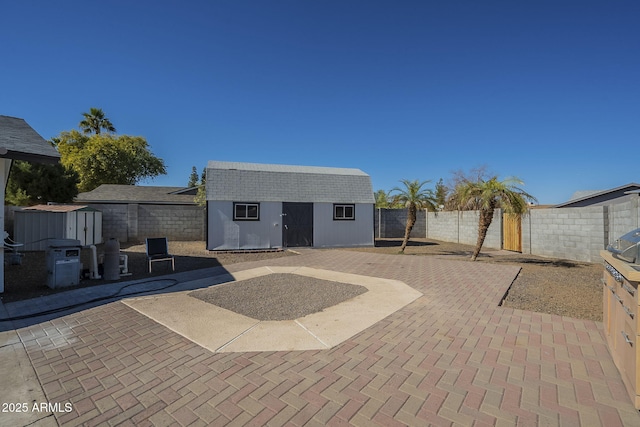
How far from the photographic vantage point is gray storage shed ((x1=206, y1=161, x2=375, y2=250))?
15.1 meters

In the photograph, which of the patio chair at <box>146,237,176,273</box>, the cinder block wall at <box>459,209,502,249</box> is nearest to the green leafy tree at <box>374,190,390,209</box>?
the cinder block wall at <box>459,209,502,249</box>

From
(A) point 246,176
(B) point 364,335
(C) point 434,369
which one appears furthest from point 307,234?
(C) point 434,369

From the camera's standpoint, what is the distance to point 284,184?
54.4 ft

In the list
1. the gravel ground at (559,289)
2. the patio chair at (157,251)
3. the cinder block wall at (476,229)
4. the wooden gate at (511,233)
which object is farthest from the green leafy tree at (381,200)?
the patio chair at (157,251)

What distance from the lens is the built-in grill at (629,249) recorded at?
2695 millimetres

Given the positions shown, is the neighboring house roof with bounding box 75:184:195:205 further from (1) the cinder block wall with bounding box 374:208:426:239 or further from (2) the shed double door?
(1) the cinder block wall with bounding box 374:208:426:239

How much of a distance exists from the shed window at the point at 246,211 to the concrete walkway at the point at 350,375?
10.3 metres

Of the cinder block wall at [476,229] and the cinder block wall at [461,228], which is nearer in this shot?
the cinder block wall at [476,229]

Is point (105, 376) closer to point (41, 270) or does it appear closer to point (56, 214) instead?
point (41, 270)

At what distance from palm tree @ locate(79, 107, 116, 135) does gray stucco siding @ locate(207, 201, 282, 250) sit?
31.0m

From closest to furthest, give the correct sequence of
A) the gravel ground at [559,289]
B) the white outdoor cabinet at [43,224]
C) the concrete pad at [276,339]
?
1. the concrete pad at [276,339]
2. the gravel ground at [559,289]
3. the white outdoor cabinet at [43,224]

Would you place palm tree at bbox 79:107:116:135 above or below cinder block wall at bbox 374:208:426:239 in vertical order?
above

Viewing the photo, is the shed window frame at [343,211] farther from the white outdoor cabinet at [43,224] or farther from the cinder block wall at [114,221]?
the cinder block wall at [114,221]

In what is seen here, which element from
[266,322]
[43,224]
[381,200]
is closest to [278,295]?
[266,322]
